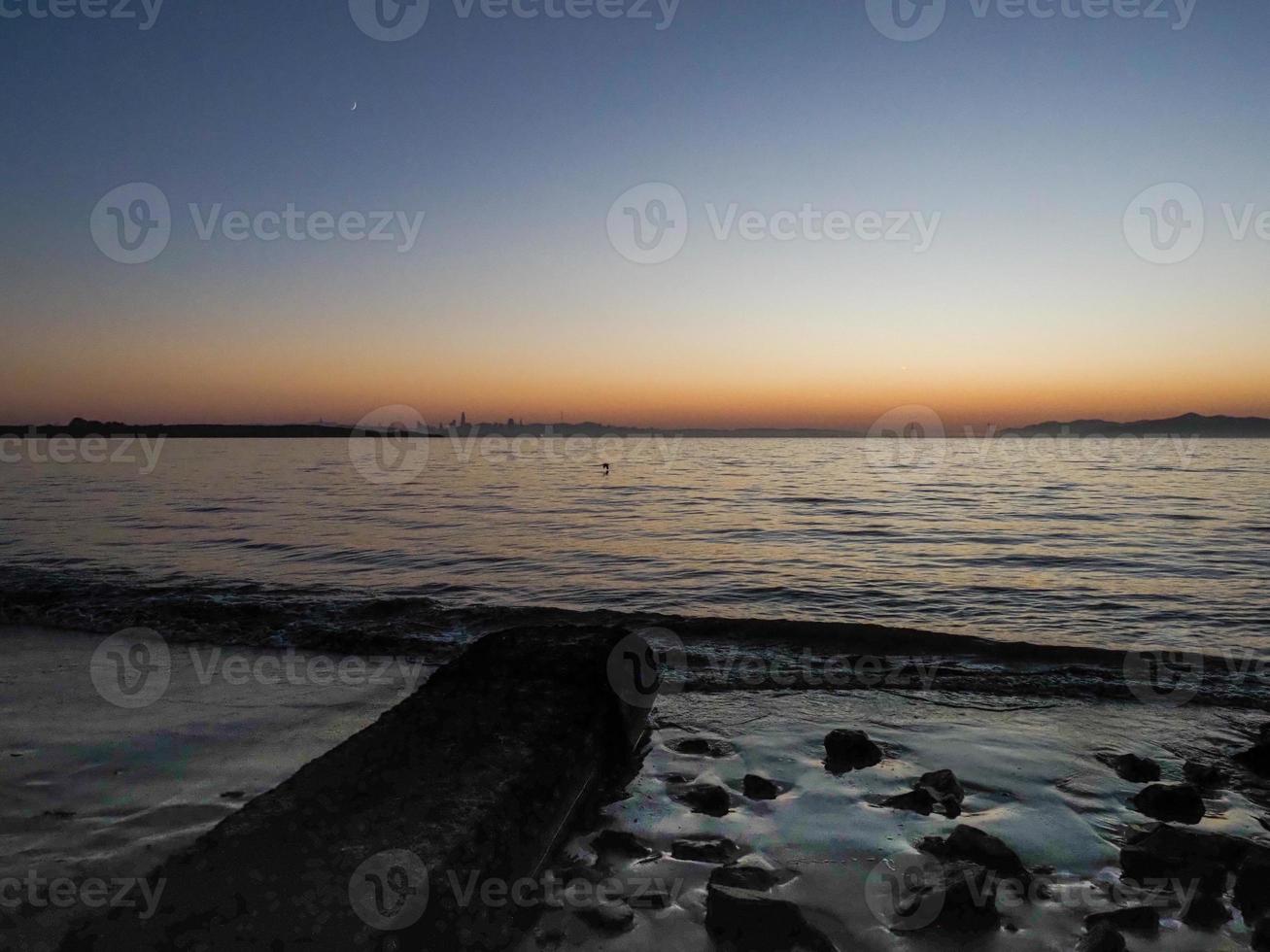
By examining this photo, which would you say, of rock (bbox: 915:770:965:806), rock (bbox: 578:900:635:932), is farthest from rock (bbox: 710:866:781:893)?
rock (bbox: 915:770:965:806)

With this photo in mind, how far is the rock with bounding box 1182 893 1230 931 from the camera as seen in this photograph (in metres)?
3.98

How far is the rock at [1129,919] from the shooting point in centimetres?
394

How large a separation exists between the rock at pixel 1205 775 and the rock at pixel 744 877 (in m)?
3.81

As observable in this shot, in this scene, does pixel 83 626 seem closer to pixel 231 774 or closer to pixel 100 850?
pixel 231 774

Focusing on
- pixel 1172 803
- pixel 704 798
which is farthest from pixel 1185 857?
pixel 704 798

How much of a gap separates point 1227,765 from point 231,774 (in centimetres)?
788

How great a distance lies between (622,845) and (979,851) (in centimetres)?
210

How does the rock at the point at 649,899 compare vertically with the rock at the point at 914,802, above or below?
above

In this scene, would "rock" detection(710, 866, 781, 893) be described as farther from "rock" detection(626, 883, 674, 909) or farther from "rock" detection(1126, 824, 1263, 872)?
"rock" detection(1126, 824, 1263, 872)

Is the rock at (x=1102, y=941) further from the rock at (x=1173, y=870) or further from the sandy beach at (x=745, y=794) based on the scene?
the rock at (x=1173, y=870)

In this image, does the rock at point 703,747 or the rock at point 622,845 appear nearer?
the rock at point 622,845

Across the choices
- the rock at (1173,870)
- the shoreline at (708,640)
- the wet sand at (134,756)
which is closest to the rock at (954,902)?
the rock at (1173,870)

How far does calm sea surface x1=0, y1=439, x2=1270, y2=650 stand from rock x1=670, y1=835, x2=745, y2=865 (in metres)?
8.42

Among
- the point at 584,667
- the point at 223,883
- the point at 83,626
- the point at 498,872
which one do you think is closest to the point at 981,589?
the point at 584,667
